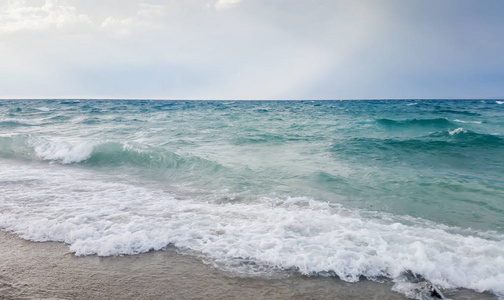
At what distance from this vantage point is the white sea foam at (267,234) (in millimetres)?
3969

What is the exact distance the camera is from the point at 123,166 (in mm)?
10562

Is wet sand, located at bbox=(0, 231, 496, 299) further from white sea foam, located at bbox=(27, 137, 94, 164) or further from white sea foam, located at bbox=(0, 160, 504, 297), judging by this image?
white sea foam, located at bbox=(27, 137, 94, 164)

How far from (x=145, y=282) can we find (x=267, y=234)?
200 cm

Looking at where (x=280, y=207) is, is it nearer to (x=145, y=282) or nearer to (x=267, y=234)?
(x=267, y=234)

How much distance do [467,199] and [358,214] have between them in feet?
9.69

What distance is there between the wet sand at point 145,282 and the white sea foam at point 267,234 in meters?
0.23

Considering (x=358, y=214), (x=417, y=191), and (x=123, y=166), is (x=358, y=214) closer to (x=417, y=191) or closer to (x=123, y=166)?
(x=417, y=191)

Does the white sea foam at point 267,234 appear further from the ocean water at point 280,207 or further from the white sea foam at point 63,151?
the white sea foam at point 63,151

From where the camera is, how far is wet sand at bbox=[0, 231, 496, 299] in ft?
10.9

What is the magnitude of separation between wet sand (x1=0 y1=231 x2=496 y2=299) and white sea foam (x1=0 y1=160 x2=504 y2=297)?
0.23 meters

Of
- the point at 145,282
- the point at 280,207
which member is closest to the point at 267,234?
the point at 280,207

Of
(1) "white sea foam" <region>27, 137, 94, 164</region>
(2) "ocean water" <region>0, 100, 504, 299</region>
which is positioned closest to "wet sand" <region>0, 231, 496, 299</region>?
(2) "ocean water" <region>0, 100, 504, 299</region>

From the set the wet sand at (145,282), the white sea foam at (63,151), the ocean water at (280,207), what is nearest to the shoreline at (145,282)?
the wet sand at (145,282)

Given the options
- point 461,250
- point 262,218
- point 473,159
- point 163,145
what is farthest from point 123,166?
point 473,159
